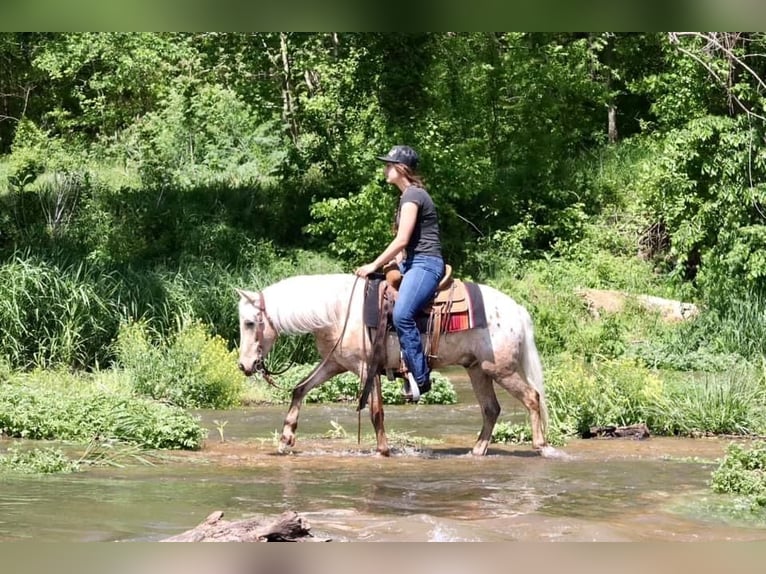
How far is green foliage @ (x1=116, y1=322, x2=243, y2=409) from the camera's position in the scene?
10.6 meters

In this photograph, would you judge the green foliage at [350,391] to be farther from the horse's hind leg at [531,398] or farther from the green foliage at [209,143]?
the green foliage at [209,143]

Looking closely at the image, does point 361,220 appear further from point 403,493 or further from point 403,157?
point 403,493

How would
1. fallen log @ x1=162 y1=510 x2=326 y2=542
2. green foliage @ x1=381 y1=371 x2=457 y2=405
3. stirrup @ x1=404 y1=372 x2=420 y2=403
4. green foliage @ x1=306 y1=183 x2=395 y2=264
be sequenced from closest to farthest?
fallen log @ x1=162 y1=510 x2=326 y2=542 < stirrup @ x1=404 y1=372 x2=420 y2=403 < green foliage @ x1=381 y1=371 x2=457 y2=405 < green foliage @ x1=306 y1=183 x2=395 y2=264

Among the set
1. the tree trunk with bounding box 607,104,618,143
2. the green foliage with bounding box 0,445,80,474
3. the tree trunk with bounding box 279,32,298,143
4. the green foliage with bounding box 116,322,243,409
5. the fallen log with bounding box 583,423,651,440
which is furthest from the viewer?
the tree trunk with bounding box 607,104,618,143

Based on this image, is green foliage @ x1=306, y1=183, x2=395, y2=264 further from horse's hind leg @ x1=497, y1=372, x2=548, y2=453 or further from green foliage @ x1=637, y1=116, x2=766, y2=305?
horse's hind leg @ x1=497, y1=372, x2=548, y2=453

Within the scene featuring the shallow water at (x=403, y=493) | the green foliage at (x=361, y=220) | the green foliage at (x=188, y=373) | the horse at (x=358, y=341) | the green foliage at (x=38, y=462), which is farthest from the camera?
the green foliage at (x=361, y=220)

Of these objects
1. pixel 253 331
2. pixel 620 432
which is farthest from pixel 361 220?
pixel 253 331

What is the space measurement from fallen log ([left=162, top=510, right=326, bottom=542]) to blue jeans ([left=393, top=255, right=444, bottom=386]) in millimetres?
3405

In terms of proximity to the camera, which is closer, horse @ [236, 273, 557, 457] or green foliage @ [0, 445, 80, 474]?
green foliage @ [0, 445, 80, 474]

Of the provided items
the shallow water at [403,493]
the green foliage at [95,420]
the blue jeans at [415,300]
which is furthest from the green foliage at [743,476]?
the green foliage at [95,420]

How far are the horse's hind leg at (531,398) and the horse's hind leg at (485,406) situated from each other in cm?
14

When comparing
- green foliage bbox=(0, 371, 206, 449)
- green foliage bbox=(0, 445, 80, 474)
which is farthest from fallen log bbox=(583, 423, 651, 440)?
green foliage bbox=(0, 445, 80, 474)

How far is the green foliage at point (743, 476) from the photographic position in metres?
6.68

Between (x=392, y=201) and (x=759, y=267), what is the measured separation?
19.6 feet
